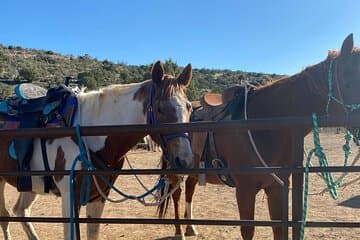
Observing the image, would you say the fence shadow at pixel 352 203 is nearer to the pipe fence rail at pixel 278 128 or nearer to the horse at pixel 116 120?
the horse at pixel 116 120

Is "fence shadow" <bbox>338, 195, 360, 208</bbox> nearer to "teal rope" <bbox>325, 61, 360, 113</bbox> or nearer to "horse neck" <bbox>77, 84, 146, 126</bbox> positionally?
"teal rope" <bbox>325, 61, 360, 113</bbox>

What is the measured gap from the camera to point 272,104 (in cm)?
353

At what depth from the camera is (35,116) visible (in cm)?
368

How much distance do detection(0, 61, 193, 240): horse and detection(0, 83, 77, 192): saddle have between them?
2.4 inches

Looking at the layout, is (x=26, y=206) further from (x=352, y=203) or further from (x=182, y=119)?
(x=352, y=203)

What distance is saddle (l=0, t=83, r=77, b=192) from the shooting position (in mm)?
3455

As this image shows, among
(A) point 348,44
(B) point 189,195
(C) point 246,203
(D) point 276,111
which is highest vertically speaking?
(A) point 348,44

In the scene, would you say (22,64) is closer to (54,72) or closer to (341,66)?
(54,72)

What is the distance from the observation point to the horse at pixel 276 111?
2.93m

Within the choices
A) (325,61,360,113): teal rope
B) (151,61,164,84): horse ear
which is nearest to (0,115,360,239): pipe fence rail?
(151,61,164,84): horse ear

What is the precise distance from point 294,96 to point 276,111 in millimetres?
230

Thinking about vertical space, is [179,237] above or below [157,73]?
below

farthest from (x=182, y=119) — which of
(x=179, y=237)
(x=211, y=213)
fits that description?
A: (x=211, y=213)

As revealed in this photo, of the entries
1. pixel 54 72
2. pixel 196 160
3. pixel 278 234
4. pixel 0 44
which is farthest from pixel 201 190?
pixel 0 44
